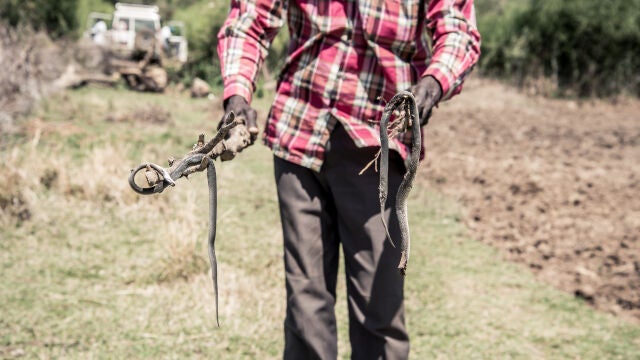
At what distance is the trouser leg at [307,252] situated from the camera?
2057 mm

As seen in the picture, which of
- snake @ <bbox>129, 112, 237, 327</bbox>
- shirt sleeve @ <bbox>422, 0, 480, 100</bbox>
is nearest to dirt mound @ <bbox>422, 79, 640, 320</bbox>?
shirt sleeve @ <bbox>422, 0, 480, 100</bbox>

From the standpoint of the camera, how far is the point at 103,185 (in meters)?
4.96

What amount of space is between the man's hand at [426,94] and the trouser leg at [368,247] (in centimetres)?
25

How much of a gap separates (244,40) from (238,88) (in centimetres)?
16

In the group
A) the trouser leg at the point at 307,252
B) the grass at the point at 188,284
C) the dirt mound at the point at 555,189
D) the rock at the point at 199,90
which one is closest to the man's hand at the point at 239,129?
the trouser leg at the point at 307,252

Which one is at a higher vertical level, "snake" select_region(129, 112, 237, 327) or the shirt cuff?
the shirt cuff

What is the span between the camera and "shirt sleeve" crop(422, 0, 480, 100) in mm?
1837

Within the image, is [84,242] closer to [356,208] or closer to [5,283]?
[5,283]

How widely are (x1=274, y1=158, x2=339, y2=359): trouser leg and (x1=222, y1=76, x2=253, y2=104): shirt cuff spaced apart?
227 millimetres

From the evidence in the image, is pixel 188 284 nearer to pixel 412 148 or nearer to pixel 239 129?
pixel 239 129

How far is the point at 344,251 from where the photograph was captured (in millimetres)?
2072

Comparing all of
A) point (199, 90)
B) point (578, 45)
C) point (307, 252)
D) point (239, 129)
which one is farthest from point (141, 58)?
point (239, 129)

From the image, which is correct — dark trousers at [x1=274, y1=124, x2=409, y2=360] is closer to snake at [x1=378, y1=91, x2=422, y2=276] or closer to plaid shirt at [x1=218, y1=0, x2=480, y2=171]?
plaid shirt at [x1=218, y1=0, x2=480, y2=171]

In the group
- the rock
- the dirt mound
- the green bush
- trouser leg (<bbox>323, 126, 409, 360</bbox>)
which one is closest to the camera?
trouser leg (<bbox>323, 126, 409, 360</bbox>)
